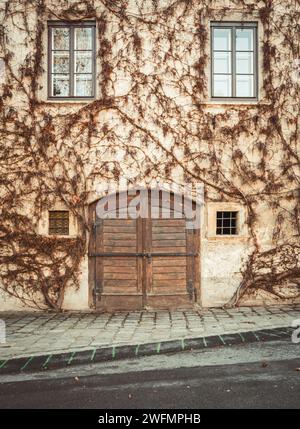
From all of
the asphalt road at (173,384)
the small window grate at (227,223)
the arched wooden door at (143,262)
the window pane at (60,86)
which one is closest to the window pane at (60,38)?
the window pane at (60,86)

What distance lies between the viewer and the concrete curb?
18.4ft

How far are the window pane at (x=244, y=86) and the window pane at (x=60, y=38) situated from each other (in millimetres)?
3500

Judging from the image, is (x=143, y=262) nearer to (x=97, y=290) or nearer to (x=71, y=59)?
(x=97, y=290)

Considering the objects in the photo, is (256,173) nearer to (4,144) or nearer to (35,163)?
(35,163)

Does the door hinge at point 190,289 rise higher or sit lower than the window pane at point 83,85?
lower

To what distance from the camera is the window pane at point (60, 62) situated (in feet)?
30.4

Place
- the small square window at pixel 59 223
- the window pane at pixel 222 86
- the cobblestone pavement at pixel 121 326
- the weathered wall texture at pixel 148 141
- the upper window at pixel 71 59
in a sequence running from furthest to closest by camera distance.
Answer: the window pane at pixel 222 86
the upper window at pixel 71 59
the small square window at pixel 59 223
the weathered wall texture at pixel 148 141
the cobblestone pavement at pixel 121 326

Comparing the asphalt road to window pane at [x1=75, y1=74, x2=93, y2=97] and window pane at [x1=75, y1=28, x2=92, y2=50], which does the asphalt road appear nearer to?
window pane at [x1=75, y1=74, x2=93, y2=97]

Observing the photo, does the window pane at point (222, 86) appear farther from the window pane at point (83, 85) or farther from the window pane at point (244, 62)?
the window pane at point (83, 85)

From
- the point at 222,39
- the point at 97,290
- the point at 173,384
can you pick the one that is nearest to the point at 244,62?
the point at 222,39

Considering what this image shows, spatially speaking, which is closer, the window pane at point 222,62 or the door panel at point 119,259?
the door panel at point 119,259

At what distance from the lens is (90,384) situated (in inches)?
193
